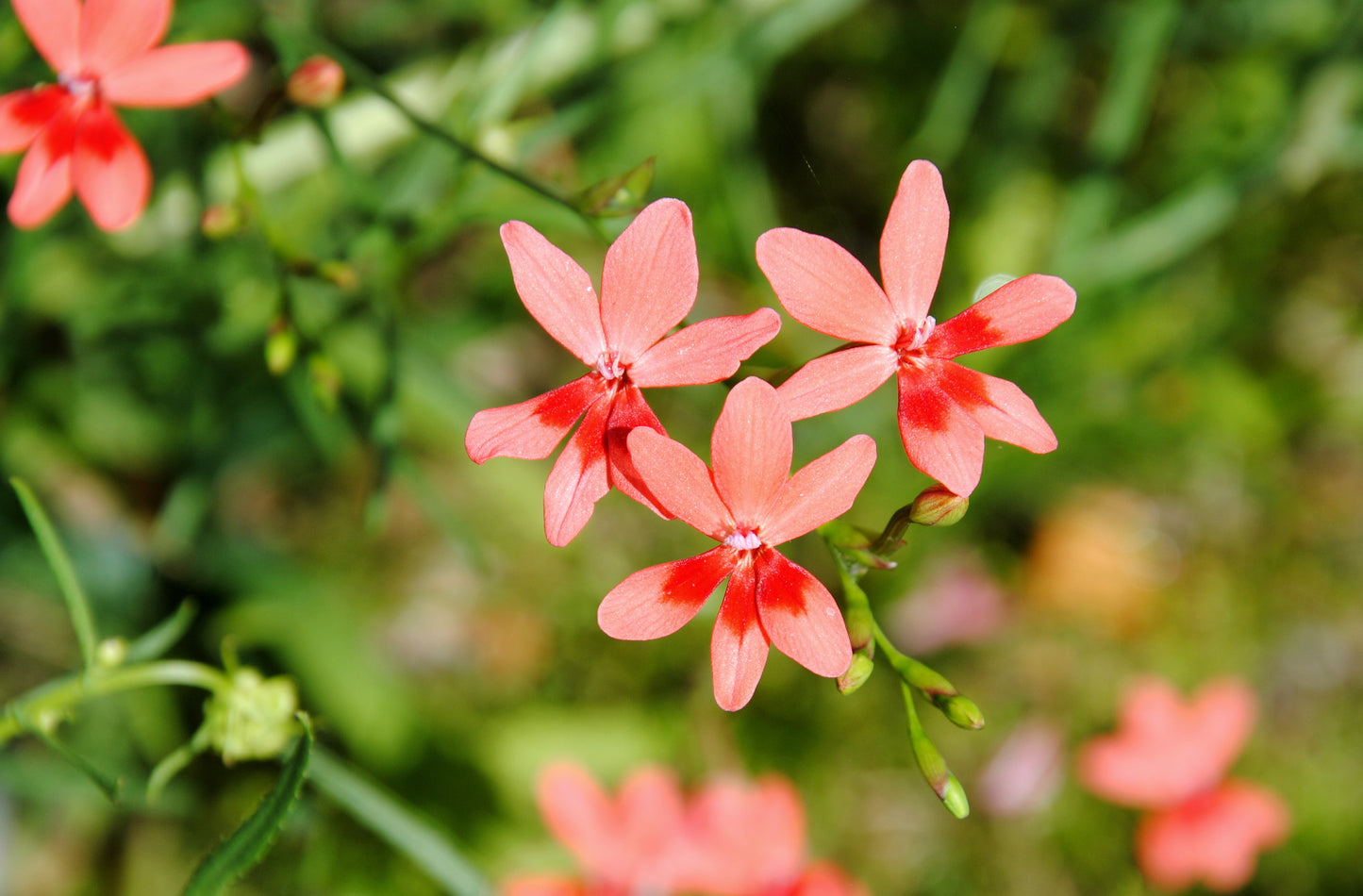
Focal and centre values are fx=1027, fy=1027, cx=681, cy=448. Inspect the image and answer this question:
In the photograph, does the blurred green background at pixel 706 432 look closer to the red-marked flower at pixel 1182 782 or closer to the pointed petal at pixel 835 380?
the red-marked flower at pixel 1182 782

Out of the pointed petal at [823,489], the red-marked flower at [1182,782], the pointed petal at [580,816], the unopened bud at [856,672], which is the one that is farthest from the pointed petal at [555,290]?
the red-marked flower at [1182,782]

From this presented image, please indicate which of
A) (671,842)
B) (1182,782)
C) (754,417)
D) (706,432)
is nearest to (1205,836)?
(1182,782)

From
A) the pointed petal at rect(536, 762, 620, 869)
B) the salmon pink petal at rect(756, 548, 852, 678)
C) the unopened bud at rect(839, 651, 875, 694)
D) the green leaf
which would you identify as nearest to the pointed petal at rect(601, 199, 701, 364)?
the salmon pink petal at rect(756, 548, 852, 678)

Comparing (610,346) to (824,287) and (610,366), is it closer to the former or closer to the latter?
(610,366)

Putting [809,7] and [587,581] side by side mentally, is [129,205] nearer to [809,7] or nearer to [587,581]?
[809,7]

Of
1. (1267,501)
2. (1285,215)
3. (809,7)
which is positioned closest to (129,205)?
(809,7)

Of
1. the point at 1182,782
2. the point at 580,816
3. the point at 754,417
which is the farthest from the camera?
the point at 1182,782

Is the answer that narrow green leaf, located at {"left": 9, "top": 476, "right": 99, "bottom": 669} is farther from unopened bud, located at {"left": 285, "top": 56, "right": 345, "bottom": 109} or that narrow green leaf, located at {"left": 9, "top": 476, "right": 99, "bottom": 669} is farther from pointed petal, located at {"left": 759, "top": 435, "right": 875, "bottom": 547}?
pointed petal, located at {"left": 759, "top": 435, "right": 875, "bottom": 547}
